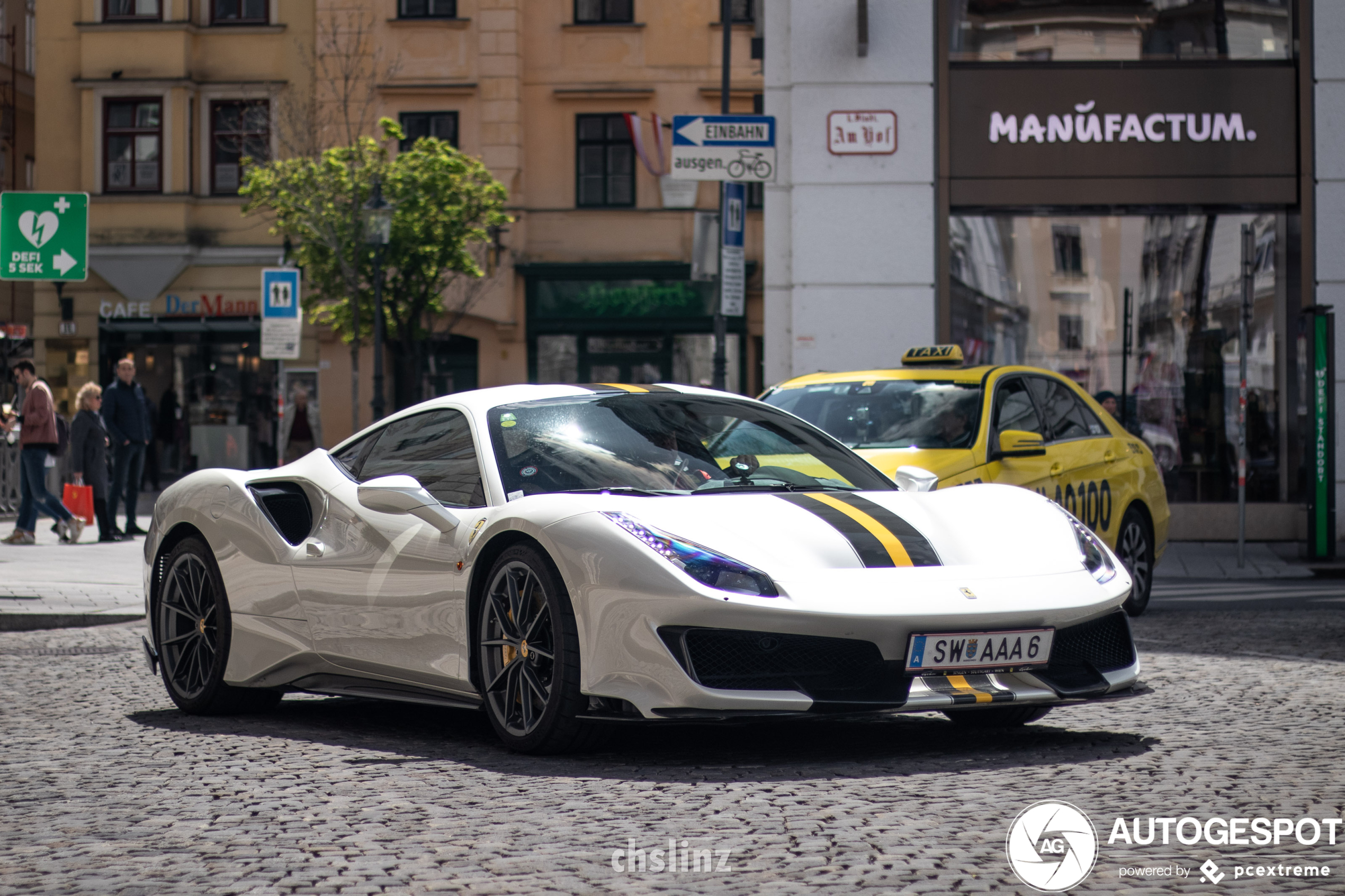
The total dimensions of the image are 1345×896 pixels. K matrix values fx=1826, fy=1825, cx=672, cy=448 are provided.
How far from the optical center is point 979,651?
5449mm

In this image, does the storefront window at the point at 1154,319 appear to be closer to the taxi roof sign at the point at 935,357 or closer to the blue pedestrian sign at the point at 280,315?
the taxi roof sign at the point at 935,357

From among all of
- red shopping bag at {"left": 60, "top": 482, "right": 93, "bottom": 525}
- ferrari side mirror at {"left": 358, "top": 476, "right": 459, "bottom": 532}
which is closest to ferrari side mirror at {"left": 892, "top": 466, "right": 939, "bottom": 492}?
ferrari side mirror at {"left": 358, "top": 476, "right": 459, "bottom": 532}

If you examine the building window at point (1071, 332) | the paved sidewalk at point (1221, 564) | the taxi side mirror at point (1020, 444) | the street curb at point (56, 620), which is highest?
the building window at point (1071, 332)

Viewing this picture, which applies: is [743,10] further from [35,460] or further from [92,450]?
[35,460]

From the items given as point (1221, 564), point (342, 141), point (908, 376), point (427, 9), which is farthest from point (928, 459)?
point (427, 9)

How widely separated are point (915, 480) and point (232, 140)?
30.1 metres

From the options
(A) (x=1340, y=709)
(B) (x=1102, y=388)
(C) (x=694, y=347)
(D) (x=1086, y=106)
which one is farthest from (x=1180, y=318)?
(C) (x=694, y=347)

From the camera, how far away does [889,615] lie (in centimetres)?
531

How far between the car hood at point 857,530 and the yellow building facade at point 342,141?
2725cm

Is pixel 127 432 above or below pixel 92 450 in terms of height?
above

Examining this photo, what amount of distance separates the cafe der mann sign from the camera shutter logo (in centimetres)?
1321

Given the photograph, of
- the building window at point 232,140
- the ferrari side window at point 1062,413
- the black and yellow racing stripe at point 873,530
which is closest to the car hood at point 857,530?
the black and yellow racing stripe at point 873,530

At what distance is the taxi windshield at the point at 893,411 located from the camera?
32.8 ft

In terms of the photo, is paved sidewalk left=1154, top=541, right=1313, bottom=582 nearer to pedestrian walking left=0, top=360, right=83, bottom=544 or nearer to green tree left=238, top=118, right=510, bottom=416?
pedestrian walking left=0, top=360, right=83, bottom=544
